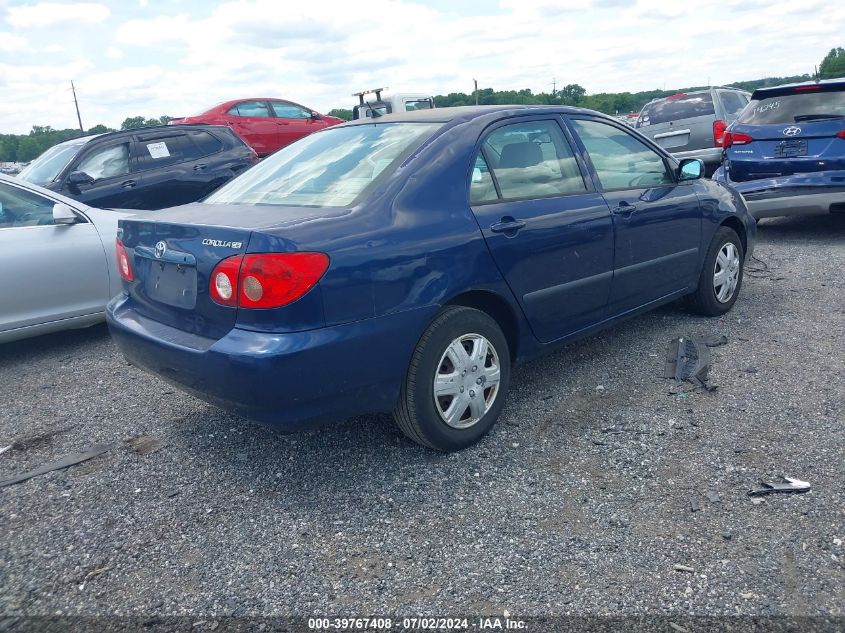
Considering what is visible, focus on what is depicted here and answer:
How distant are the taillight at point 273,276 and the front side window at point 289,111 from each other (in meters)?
13.5

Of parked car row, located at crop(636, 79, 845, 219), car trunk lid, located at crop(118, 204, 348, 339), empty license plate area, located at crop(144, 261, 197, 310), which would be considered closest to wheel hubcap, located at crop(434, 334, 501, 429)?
car trunk lid, located at crop(118, 204, 348, 339)

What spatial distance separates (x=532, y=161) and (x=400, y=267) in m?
1.23

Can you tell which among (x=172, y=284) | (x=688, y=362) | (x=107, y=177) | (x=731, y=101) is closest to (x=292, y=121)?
(x=107, y=177)

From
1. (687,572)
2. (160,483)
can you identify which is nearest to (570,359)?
(687,572)

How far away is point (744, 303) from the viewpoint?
19.3 feet

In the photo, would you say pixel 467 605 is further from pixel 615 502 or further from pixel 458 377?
pixel 458 377

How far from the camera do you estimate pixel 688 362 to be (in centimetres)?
462

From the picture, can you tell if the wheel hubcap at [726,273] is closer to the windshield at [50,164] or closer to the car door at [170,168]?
the car door at [170,168]

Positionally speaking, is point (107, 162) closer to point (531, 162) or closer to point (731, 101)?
point (531, 162)

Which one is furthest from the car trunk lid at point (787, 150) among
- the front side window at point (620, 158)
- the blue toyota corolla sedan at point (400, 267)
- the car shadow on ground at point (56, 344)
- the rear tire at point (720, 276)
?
the car shadow on ground at point (56, 344)

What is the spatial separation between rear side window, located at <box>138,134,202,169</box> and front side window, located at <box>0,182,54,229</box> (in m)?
3.33

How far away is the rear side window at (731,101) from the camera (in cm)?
1195

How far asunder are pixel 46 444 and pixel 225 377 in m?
1.57

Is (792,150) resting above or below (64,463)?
above
